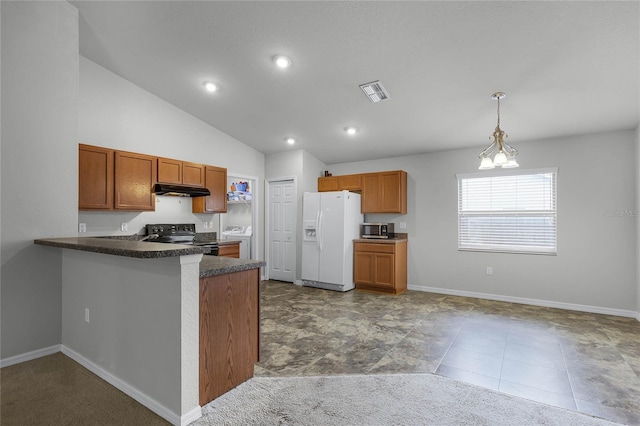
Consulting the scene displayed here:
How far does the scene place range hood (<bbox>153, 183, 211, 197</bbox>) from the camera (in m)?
4.16

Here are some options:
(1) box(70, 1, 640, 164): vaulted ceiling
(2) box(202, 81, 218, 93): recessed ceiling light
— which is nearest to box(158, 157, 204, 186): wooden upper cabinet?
(1) box(70, 1, 640, 164): vaulted ceiling

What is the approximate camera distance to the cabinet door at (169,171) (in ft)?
14.1

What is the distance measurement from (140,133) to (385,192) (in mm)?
3944

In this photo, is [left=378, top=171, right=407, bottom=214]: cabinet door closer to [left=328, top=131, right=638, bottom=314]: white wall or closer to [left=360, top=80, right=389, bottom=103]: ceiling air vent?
[left=328, top=131, right=638, bottom=314]: white wall

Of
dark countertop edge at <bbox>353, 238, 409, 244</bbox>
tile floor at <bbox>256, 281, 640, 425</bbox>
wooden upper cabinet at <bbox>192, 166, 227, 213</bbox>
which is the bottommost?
tile floor at <bbox>256, 281, 640, 425</bbox>

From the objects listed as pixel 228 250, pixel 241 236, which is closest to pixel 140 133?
pixel 228 250

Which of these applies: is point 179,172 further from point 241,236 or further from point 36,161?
point 241,236

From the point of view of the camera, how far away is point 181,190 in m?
4.38

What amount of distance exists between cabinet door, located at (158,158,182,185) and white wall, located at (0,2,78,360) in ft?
4.28

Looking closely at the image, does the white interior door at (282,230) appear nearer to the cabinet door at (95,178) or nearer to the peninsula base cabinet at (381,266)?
the peninsula base cabinet at (381,266)

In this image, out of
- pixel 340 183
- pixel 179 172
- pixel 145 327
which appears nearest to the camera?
pixel 145 327

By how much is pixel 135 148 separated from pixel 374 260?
158 inches

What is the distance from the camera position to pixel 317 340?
125 inches

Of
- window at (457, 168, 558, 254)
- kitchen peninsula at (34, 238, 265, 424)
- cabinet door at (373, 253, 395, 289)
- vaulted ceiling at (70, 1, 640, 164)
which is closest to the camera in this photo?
kitchen peninsula at (34, 238, 265, 424)
